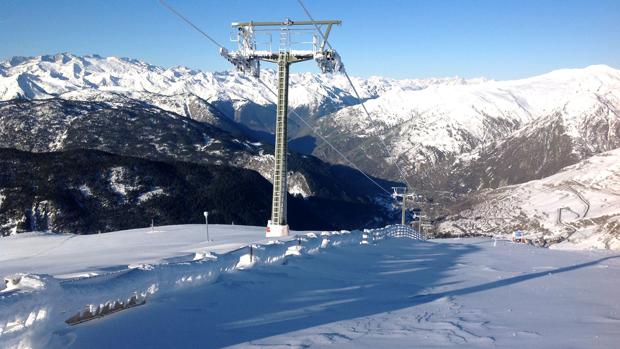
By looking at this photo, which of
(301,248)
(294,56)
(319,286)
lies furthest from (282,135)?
(319,286)

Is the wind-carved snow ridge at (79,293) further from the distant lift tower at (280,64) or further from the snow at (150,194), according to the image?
the snow at (150,194)

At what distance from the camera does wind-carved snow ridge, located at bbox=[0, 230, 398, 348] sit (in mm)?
6965

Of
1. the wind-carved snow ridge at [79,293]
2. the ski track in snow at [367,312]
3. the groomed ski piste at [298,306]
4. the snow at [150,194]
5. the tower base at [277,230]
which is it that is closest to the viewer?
the wind-carved snow ridge at [79,293]

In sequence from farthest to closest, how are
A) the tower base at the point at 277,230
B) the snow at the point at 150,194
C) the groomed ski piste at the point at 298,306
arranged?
1. the snow at the point at 150,194
2. the tower base at the point at 277,230
3. the groomed ski piste at the point at 298,306

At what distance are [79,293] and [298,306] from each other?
409 centimetres

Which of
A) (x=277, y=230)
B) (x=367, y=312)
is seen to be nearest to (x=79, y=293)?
Result: (x=367, y=312)

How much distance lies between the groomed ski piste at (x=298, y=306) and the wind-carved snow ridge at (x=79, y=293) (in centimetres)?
2

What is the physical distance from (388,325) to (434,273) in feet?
25.7

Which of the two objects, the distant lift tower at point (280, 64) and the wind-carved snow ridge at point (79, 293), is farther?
the distant lift tower at point (280, 64)

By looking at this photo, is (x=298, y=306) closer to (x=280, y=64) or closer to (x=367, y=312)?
(x=367, y=312)

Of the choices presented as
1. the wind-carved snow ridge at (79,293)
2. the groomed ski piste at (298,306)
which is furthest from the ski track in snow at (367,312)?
the wind-carved snow ridge at (79,293)

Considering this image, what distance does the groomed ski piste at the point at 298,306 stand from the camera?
25.5 feet

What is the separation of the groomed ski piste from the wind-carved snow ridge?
0.05 feet

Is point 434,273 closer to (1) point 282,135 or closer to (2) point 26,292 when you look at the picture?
(2) point 26,292
